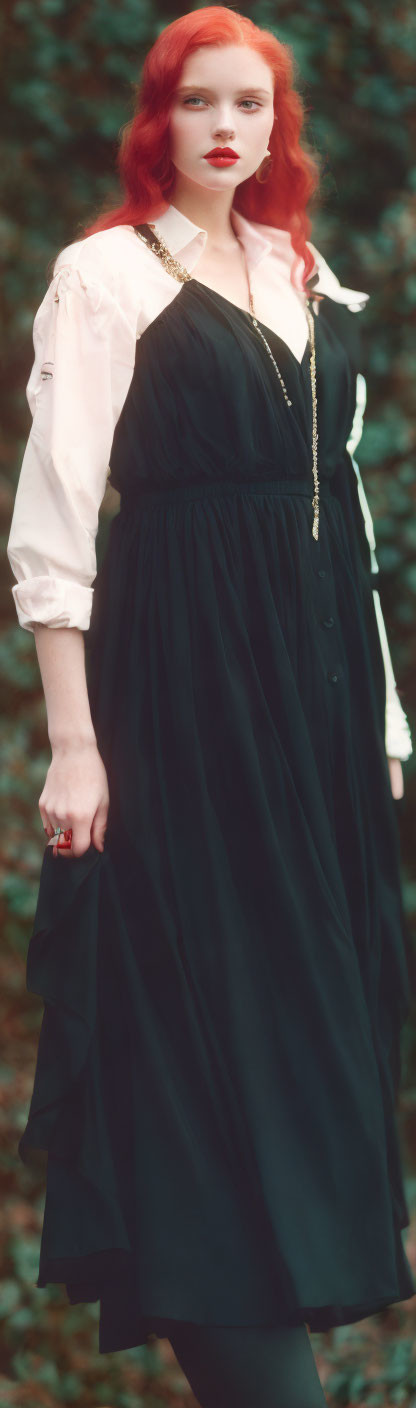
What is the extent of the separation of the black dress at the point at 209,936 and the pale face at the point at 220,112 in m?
0.14

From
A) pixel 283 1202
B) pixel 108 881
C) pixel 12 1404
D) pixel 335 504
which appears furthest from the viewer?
pixel 12 1404

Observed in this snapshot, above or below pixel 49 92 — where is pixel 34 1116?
below

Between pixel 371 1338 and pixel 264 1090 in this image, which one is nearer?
pixel 264 1090

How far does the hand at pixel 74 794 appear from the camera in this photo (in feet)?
5.14

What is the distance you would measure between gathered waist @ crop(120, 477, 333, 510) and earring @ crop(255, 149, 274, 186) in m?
0.42

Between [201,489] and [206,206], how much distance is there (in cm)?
35

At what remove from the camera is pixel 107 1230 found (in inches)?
61.6

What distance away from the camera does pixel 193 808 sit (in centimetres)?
162

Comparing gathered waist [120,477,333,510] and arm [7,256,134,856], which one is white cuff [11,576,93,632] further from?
gathered waist [120,477,333,510]

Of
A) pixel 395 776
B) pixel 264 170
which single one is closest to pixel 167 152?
pixel 264 170

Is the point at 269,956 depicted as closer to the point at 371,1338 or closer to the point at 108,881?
the point at 108,881

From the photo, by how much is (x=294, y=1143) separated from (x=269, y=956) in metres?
0.20

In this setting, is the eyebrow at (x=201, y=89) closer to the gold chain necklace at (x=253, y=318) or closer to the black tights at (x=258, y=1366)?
the gold chain necklace at (x=253, y=318)

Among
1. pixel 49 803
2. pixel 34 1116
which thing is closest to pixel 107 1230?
pixel 34 1116
